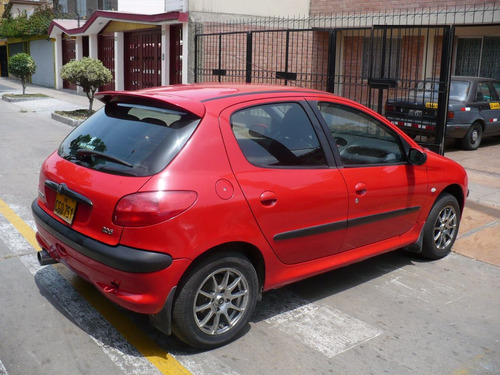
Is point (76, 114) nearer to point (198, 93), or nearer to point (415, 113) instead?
point (415, 113)

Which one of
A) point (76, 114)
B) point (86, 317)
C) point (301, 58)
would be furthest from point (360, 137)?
point (76, 114)

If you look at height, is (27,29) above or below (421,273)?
above

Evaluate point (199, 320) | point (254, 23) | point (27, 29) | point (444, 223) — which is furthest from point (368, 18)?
point (27, 29)

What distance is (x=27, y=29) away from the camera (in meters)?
30.0

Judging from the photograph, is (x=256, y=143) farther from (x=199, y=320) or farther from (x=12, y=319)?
(x=12, y=319)

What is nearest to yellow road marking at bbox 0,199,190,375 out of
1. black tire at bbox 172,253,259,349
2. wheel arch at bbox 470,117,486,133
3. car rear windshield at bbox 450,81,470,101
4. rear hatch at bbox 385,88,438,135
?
black tire at bbox 172,253,259,349

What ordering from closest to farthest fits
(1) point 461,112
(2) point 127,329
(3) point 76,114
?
(2) point 127,329
(1) point 461,112
(3) point 76,114

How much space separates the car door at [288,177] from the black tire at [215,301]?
0.31m

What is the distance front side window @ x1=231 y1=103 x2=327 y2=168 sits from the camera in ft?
13.0

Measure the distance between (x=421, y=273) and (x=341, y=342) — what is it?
5.65ft

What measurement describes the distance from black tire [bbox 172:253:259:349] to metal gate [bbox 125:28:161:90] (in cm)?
1587

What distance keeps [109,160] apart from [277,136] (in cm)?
121

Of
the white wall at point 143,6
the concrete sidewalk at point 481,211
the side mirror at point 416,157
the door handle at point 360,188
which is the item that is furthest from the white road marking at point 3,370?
the white wall at point 143,6

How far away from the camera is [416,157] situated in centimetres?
494
